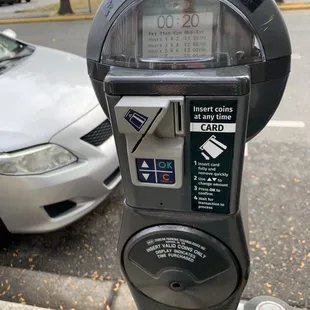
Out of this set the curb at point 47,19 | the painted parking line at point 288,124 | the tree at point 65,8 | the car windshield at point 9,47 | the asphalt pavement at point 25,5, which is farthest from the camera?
the asphalt pavement at point 25,5

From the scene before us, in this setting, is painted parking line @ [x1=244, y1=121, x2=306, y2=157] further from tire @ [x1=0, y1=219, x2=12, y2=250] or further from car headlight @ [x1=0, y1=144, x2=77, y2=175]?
tire @ [x1=0, y1=219, x2=12, y2=250]

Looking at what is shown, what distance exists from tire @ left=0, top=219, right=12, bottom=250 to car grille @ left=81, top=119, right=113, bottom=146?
74cm

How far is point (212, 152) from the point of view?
114 centimetres

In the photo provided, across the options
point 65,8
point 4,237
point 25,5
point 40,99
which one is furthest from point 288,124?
point 25,5

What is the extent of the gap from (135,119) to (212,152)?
0.24 metres

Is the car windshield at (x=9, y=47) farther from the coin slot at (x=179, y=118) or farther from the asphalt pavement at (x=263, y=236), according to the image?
the coin slot at (x=179, y=118)

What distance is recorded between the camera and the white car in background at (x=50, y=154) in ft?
7.82

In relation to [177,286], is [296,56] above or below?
below

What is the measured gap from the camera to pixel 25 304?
232 cm

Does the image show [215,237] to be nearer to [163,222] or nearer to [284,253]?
[163,222]

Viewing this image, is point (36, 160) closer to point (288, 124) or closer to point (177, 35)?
point (177, 35)

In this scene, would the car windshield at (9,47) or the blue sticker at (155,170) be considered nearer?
the blue sticker at (155,170)

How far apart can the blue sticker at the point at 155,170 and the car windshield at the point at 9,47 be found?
2450 millimetres

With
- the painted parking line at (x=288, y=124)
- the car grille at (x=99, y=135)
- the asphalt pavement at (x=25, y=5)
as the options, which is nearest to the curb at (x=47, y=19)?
the asphalt pavement at (x=25, y=5)
